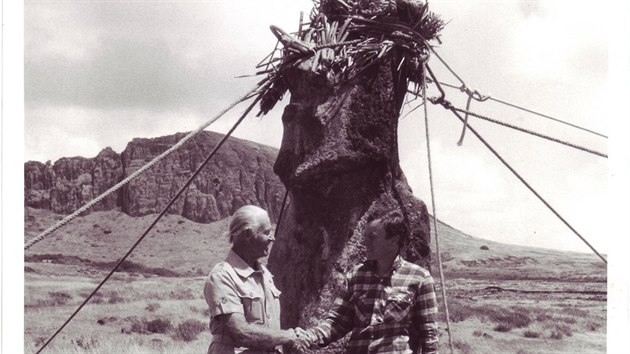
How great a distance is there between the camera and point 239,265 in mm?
3842

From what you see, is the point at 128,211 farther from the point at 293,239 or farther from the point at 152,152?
the point at 293,239

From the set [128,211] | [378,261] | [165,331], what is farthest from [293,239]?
[128,211]

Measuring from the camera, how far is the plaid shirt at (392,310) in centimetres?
394

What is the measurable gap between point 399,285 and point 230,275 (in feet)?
3.00

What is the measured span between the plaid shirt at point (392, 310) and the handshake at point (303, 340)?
5 cm

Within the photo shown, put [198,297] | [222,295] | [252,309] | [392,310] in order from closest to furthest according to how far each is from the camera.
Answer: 1. [222,295]
2. [252,309]
3. [392,310]
4. [198,297]

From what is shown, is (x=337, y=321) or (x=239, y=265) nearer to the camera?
(x=239, y=265)

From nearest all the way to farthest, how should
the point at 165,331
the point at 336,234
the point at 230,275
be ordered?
the point at 230,275
the point at 336,234
the point at 165,331

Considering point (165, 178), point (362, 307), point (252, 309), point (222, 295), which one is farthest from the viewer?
point (165, 178)

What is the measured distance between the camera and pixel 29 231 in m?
56.0

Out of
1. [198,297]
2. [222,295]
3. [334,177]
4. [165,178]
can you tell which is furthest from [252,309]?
[165,178]

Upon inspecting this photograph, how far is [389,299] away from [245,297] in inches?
30.7

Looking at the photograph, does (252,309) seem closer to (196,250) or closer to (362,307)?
(362,307)

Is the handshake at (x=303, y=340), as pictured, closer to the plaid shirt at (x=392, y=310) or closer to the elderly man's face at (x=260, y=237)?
the plaid shirt at (x=392, y=310)
